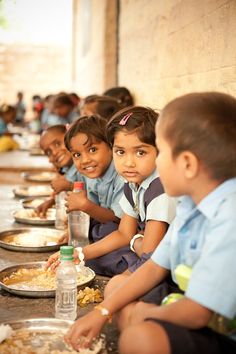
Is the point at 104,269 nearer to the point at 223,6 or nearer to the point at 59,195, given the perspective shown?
the point at 59,195

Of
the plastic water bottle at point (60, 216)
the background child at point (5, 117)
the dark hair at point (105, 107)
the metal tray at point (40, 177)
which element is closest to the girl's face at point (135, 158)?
the plastic water bottle at point (60, 216)

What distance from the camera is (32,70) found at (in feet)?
69.5

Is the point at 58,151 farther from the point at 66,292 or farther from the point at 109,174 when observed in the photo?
the point at 66,292

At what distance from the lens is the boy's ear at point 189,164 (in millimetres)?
1579

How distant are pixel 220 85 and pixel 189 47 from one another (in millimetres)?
729

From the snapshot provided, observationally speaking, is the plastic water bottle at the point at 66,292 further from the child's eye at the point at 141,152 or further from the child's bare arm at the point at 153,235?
the child's eye at the point at 141,152

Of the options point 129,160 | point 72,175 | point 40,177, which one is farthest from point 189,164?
point 40,177

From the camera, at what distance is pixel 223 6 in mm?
2914

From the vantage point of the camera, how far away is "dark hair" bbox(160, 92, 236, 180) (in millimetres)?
1555

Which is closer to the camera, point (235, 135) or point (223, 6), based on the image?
point (235, 135)

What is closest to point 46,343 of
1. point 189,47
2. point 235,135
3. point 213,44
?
point 235,135

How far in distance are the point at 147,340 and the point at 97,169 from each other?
1.71 m

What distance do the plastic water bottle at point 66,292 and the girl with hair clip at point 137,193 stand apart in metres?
0.27

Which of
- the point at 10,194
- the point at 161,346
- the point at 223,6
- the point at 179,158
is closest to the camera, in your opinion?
the point at 161,346
